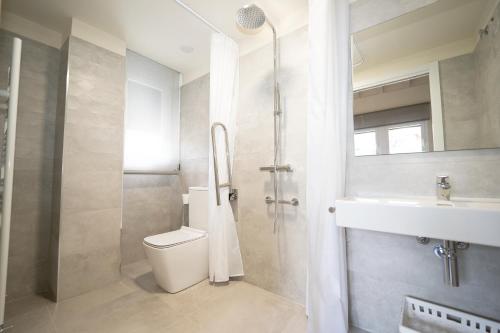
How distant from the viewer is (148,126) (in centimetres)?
240

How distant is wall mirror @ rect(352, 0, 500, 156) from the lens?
1.03m

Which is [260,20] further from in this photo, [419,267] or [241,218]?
[419,267]

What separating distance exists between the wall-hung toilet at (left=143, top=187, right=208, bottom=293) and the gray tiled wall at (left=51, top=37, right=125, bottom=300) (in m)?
0.48

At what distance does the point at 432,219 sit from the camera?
0.84 m

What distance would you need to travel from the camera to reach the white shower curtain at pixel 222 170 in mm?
1806

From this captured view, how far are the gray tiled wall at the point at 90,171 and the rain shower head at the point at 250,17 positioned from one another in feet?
4.48

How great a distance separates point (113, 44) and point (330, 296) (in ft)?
9.10

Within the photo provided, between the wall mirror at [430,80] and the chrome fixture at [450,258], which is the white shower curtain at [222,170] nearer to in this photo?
the wall mirror at [430,80]

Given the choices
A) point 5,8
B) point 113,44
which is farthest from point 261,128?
point 5,8

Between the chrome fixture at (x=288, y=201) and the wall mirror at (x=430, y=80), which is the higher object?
the wall mirror at (x=430, y=80)

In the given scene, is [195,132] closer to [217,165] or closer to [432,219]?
[217,165]

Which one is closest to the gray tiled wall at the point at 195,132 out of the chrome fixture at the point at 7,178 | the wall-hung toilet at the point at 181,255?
the wall-hung toilet at the point at 181,255

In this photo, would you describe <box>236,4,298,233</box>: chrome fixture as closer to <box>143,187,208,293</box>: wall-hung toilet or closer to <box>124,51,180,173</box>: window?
<box>143,187,208,293</box>: wall-hung toilet

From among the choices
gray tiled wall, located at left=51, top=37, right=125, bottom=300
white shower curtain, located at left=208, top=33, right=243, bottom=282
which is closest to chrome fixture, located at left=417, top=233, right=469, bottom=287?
white shower curtain, located at left=208, top=33, right=243, bottom=282
